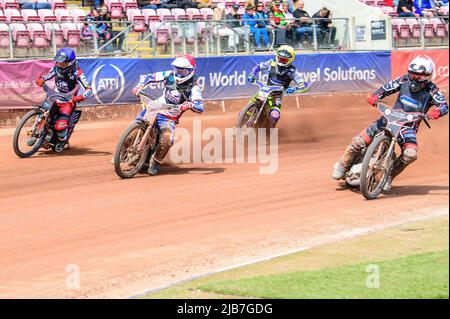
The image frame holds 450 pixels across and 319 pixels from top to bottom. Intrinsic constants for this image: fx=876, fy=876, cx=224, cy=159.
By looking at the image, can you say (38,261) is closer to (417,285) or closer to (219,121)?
(417,285)

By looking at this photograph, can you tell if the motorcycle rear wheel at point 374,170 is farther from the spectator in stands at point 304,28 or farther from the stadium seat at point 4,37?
the spectator in stands at point 304,28

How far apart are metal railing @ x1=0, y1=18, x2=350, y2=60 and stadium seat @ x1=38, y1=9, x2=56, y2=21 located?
5.02 feet

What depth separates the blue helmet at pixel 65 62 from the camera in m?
15.6

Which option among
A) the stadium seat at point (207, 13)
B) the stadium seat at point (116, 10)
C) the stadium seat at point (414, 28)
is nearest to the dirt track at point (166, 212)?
the stadium seat at point (116, 10)

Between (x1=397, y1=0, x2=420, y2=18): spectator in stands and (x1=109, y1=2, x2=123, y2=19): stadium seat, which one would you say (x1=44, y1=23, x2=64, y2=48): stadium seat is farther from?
(x1=397, y1=0, x2=420, y2=18): spectator in stands

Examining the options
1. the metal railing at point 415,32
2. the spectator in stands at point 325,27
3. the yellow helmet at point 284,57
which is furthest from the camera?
the metal railing at point 415,32

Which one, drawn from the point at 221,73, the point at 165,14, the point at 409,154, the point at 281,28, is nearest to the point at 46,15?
the point at 165,14

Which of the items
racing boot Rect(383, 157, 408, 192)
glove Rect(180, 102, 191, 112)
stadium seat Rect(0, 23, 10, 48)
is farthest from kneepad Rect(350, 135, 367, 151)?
stadium seat Rect(0, 23, 10, 48)

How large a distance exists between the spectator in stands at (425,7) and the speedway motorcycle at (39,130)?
17.9m

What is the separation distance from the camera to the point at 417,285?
303 inches

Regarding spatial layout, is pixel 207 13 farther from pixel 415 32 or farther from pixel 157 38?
pixel 415 32

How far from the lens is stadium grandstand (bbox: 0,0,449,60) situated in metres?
20.1

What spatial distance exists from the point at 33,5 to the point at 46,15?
→ 78 centimetres
